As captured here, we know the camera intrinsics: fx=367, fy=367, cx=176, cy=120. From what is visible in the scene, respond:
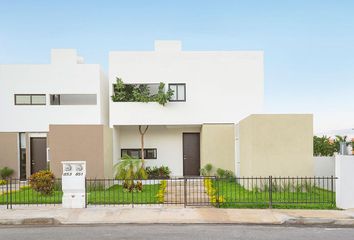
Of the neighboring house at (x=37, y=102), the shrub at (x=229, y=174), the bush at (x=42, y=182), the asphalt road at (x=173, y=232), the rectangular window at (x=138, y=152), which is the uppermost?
the neighboring house at (x=37, y=102)

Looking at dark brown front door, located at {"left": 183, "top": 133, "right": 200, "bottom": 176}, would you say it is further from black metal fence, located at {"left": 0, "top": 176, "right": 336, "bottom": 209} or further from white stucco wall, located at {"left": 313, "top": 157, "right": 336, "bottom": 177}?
white stucco wall, located at {"left": 313, "top": 157, "right": 336, "bottom": 177}

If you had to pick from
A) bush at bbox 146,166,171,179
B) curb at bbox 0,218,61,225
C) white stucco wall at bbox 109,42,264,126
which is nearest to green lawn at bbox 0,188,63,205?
curb at bbox 0,218,61,225

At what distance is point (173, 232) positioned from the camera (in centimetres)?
890

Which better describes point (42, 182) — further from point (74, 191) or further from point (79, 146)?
point (79, 146)

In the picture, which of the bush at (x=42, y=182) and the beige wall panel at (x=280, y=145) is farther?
the beige wall panel at (x=280, y=145)

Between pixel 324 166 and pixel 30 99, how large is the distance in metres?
15.7

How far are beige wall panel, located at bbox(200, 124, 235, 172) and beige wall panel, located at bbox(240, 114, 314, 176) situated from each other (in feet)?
14.7

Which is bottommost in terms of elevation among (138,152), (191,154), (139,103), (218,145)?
(191,154)

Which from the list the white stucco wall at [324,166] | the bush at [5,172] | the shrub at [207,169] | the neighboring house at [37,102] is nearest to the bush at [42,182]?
the neighboring house at [37,102]

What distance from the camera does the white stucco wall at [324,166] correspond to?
57.0 feet

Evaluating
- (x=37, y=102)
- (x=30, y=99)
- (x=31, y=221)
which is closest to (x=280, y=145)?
(x=31, y=221)

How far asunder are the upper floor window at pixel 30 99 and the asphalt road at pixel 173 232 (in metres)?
11.5

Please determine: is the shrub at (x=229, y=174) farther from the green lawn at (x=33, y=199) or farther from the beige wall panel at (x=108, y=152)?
the green lawn at (x=33, y=199)

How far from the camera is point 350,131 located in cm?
2280
